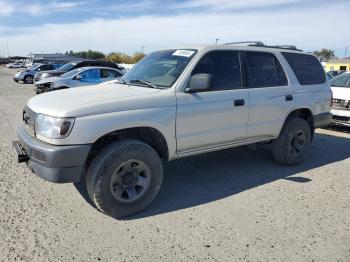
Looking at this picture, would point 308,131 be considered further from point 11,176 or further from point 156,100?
point 11,176

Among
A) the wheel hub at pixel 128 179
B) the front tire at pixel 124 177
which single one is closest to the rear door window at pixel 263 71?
the front tire at pixel 124 177

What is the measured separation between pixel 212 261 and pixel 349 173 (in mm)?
3602

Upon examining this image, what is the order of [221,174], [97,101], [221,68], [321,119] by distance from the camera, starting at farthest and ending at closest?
1. [321,119]
2. [221,174]
3. [221,68]
4. [97,101]

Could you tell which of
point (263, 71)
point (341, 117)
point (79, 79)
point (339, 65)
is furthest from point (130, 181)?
point (339, 65)

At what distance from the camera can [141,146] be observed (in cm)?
394

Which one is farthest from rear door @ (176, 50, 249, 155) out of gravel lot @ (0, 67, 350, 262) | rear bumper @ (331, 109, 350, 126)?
rear bumper @ (331, 109, 350, 126)

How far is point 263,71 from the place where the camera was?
531 centimetres

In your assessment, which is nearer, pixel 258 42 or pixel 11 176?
pixel 11 176

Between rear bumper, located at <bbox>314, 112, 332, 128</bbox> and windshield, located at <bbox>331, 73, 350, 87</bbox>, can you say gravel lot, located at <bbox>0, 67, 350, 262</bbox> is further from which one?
windshield, located at <bbox>331, 73, 350, 87</bbox>

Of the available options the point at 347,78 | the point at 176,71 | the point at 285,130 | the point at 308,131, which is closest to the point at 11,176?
the point at 176,71

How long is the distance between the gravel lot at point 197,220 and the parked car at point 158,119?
371mm

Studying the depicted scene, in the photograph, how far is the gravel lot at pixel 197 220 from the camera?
3.28 meters

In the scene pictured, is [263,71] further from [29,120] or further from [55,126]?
[29,120]

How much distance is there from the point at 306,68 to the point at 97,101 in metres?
3.92
